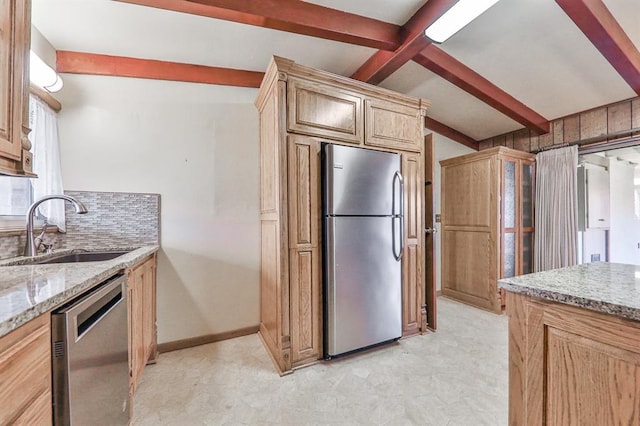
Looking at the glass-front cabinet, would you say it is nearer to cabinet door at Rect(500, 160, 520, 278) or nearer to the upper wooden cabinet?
cabinet door at Rect(500, 160, 520, 278)

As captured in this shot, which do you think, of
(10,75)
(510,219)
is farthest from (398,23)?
(510,219)

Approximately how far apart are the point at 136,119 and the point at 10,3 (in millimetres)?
1331

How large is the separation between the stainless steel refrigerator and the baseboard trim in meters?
0.93

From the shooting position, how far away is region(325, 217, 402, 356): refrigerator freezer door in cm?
206

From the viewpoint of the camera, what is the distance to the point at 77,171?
83.4 inches

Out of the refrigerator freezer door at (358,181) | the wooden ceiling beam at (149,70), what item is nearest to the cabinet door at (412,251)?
the refrigerator freezer door at (358,181)

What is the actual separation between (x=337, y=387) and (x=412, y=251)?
4.50 feet

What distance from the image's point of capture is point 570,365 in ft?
2.77

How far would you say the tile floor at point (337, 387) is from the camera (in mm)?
1536

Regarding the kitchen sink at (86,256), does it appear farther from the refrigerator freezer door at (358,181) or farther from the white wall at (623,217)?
the white wall at (623,217)

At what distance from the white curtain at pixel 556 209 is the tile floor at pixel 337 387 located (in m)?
1.69

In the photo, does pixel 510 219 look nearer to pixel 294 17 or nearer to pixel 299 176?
pixel 299 176

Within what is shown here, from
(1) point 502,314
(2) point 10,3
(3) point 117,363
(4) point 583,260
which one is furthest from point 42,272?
(4) point 583,260

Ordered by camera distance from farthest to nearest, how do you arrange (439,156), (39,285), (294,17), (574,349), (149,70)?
1. (439,156)
2. (149,70)
3. (294,17)
4. (39,285)
5. (574,349)
